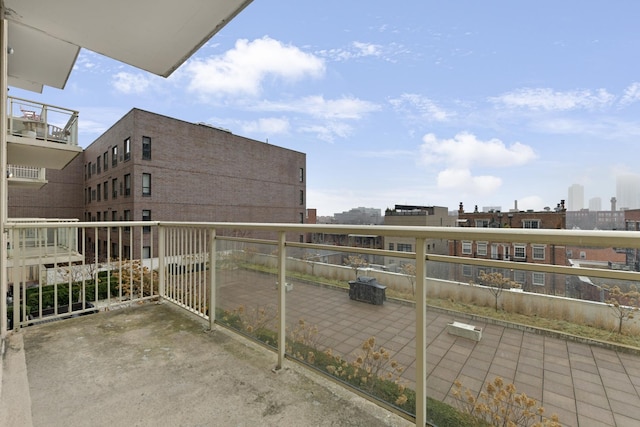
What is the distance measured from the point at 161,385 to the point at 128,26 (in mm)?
3185

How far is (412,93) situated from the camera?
22.2 m

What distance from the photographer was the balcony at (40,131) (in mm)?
7020

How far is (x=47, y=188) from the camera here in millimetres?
24328

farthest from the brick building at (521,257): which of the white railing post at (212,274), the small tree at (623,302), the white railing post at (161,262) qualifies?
the white railing post at (161,262)

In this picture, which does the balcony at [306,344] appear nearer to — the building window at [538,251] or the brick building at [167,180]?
the building window at [538,251]

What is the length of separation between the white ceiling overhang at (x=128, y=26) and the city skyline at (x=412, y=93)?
23 centimetres

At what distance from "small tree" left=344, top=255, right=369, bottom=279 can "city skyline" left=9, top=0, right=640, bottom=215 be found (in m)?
2.29

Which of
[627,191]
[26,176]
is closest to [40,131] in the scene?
[26,176]

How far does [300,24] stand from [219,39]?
483cm

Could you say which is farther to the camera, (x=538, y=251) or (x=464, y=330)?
(x=464, y=330)

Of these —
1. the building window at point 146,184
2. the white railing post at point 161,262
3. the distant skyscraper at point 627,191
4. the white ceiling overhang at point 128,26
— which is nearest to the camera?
the white ceiling overhang at point 128,26

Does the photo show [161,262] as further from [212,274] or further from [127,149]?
[127,149]

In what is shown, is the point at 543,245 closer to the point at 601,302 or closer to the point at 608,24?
the point at 601,302

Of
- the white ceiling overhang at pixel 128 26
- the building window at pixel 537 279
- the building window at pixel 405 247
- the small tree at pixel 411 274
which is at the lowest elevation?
the small tree at pixel 411 274
